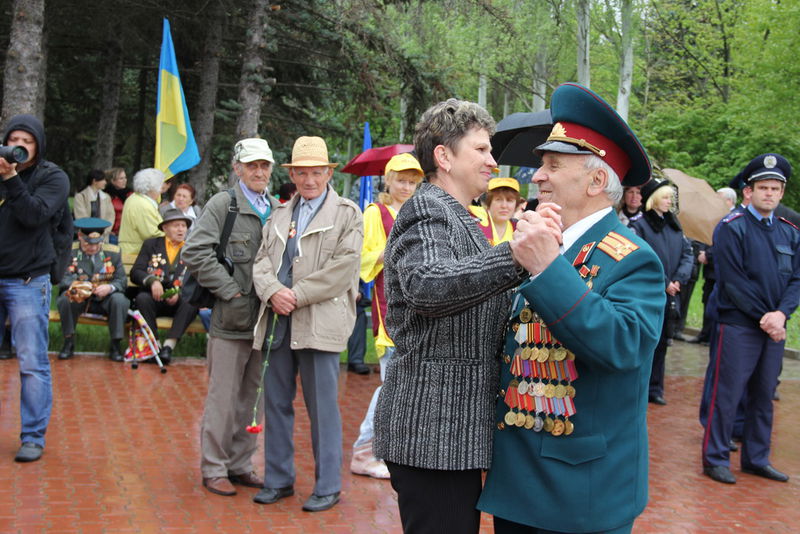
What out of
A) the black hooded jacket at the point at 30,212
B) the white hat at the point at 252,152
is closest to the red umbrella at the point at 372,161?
the white hat at the point at 252,152

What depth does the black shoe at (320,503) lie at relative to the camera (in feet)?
18.5

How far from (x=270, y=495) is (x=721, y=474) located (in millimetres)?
3395

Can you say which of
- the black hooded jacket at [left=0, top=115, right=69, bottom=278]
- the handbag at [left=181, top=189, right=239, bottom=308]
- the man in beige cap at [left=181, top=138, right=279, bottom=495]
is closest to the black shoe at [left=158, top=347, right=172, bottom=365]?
the black hooded jacket at [left=0, top=115, right=69, bottom=278]

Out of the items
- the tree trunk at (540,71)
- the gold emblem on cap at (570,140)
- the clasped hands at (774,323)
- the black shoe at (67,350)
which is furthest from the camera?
the tree trunk at (540,71)

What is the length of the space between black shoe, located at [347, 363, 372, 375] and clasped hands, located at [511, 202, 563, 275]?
787 cm

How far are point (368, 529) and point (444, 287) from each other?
3.14 meters

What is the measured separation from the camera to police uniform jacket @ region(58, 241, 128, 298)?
10227 millimetres

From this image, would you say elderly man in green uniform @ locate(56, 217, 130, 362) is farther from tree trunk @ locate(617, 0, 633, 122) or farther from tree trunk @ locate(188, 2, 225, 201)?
tree trunk @ locate(617, 0, 633, 122)

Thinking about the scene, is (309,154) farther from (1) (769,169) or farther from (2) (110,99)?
(2) (110,99)

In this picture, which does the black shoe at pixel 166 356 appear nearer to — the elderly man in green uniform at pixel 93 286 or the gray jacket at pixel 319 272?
the elderly man in green uniform at pixel 93 286

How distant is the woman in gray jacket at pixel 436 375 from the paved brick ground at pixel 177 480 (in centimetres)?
266

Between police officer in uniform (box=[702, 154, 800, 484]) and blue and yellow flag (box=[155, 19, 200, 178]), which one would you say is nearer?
police officer in uniform (box=[702, 154, 800, 484])

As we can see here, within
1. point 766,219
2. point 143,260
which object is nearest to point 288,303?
point 766,219

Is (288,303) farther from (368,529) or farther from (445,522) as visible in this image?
(445,522)
